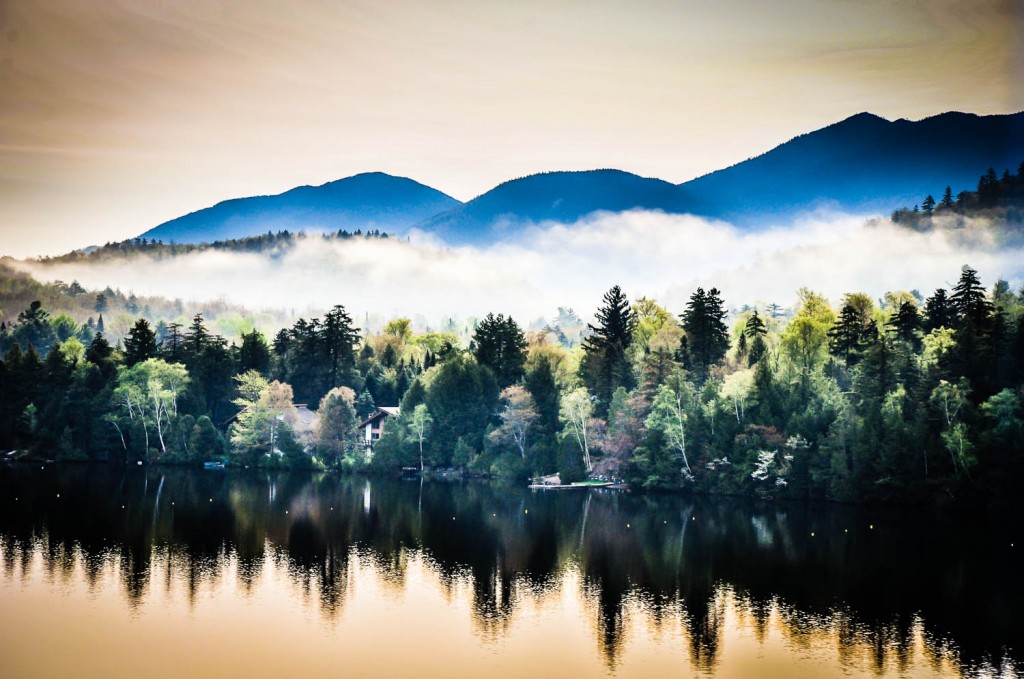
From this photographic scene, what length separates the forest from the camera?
6856 cm

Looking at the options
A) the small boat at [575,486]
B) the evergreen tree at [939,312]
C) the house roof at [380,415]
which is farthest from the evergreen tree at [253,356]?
the evergreen tree at [939,312]

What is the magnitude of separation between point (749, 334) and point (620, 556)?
51.8 metres

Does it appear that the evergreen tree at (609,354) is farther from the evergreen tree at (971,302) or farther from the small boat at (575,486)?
the evergreen tree at (971,302)

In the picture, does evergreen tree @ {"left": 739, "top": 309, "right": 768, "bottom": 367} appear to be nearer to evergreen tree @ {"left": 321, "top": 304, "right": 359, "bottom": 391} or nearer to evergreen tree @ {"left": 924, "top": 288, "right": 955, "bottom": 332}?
evergreen tree @ {"left": 924, "top": 288, "right": 955, "bottom": 332}

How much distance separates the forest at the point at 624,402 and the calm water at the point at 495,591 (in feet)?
20.0

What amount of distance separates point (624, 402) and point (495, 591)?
143 ft

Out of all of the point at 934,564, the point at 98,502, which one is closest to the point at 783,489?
the point at 934,564

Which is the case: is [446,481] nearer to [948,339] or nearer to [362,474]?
[362,474]

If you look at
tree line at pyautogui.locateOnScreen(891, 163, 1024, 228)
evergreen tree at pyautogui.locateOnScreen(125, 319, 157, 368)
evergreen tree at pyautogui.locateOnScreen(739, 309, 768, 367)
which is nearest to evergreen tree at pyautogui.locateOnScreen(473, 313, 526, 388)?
evergreen tree at pyautogui.locateOnScreen(739, 309, 768, 367)

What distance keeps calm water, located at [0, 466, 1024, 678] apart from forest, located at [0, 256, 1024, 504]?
6102mm

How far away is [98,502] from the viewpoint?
68875mm

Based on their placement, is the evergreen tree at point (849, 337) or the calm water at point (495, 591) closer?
the calm water at point (495, 591)

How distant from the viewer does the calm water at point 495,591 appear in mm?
35344

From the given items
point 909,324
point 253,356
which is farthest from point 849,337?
point 253,356
